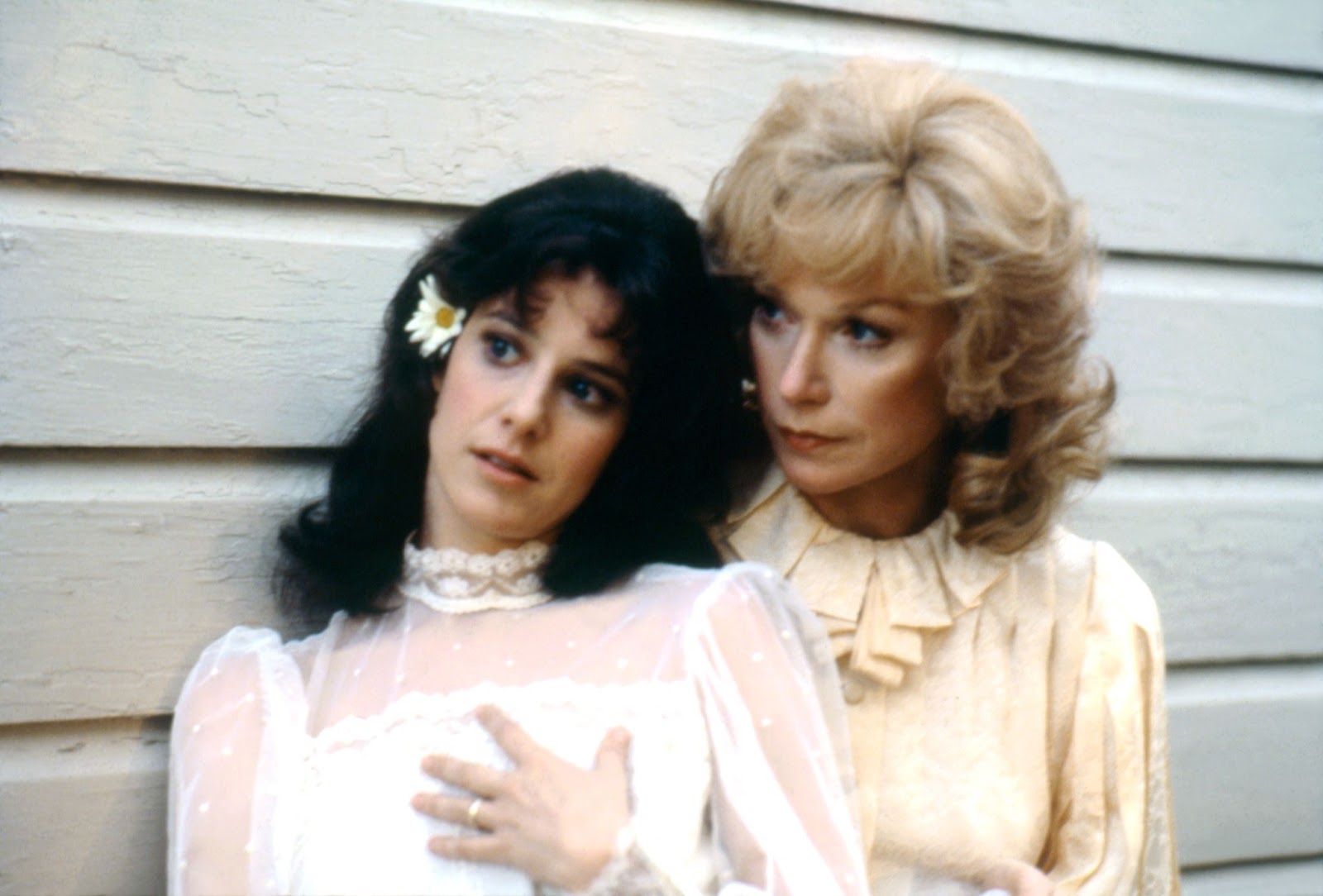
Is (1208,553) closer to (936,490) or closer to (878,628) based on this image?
(936,490)

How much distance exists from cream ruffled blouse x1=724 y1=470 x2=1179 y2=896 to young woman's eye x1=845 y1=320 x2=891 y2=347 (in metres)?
0.30

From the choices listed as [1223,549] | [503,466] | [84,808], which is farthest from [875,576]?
[84,808]

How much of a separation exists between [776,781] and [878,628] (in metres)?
0.27

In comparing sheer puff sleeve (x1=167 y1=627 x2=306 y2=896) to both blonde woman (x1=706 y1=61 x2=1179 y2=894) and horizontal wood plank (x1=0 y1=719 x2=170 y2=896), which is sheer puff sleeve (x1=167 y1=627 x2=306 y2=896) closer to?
horizontal wood plank (x1=0 y1=719 x2=170 y2=896)

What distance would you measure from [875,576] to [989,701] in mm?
221

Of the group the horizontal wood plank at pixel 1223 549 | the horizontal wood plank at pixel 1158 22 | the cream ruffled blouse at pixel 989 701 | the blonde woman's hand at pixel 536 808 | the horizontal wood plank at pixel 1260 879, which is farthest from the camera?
the horizontal wood plank at pixel 1260 879

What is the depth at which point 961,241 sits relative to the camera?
1.54 meters

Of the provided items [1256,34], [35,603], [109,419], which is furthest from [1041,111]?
[35,603]

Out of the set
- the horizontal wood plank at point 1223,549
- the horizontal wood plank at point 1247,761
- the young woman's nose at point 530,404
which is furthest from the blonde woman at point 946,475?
the horizontal wood plank at point 1247,761

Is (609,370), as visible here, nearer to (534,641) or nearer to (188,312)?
(534,641)

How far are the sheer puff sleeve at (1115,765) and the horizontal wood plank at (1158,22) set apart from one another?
938 mm

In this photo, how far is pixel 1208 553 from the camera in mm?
2381

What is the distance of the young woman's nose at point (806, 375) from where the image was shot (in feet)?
5.19

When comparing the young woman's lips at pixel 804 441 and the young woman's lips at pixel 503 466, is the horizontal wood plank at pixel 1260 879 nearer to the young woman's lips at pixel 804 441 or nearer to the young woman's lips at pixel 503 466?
the young woman's lips at pixel 804 441
